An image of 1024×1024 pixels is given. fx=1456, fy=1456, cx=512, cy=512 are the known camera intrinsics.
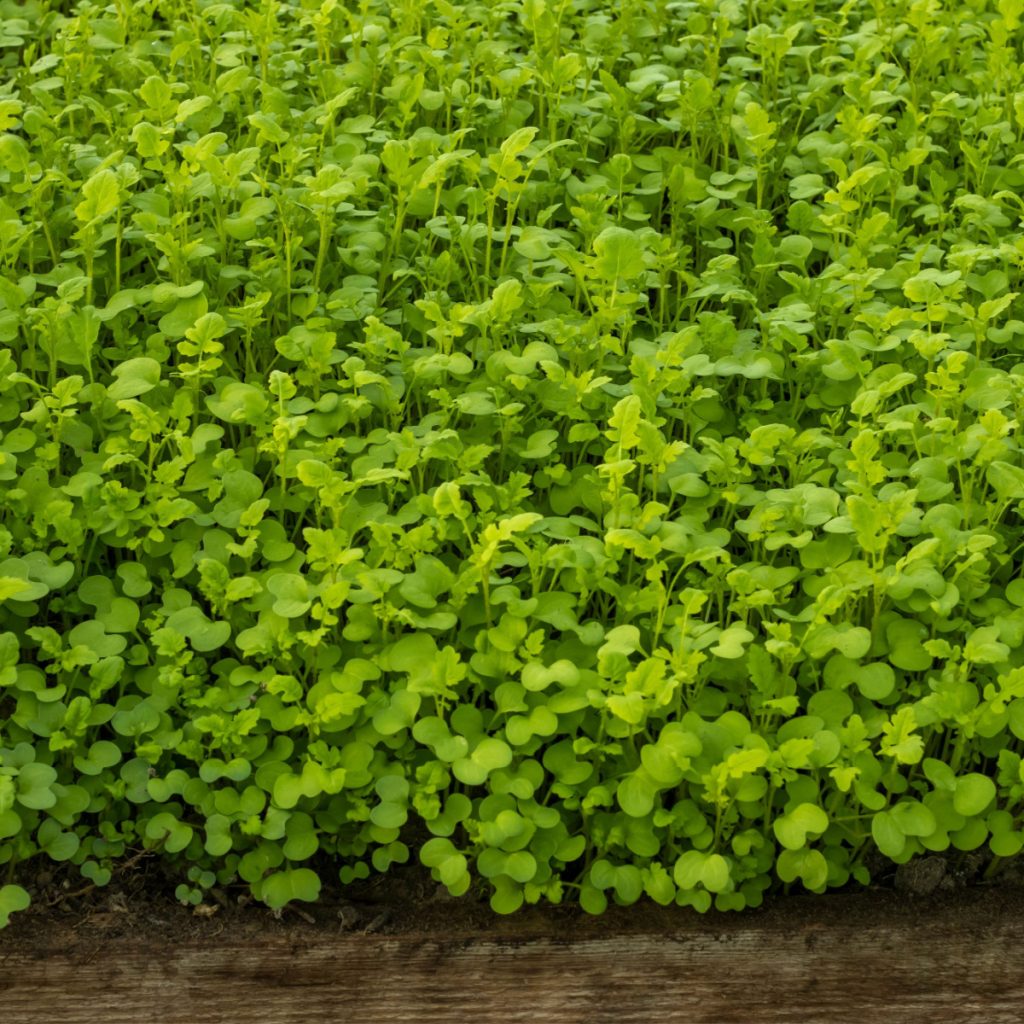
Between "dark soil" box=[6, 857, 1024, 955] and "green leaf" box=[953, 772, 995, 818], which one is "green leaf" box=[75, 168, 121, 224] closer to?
"dark soil" box=[6, 857, 1024, 955]

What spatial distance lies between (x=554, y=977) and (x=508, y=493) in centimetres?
89

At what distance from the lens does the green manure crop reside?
246 cm

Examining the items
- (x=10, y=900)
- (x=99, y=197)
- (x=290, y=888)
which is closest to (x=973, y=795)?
(x=290, y=888)

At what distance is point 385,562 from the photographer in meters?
2.72

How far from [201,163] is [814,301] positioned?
1.40 meters

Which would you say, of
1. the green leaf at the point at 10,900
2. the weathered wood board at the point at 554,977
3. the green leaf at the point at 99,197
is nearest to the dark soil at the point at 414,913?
the weathered wood board at the point at 554,977

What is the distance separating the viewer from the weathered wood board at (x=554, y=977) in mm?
2268

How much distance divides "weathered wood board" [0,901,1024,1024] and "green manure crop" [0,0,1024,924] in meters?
0.10

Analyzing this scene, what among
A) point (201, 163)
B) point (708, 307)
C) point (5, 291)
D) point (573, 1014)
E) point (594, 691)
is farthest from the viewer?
point (708, 307)

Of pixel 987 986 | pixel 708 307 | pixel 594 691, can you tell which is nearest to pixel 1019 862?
pixel 987 986

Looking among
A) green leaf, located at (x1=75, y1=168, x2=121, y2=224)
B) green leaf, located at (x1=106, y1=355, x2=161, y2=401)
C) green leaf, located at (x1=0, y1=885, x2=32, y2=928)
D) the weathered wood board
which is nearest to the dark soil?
the weathered wood board

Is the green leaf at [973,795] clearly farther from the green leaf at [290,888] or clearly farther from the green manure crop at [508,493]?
the green leaf at [290,888]

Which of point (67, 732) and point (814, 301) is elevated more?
point (814, 301)

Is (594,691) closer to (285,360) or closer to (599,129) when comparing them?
(285,360)
